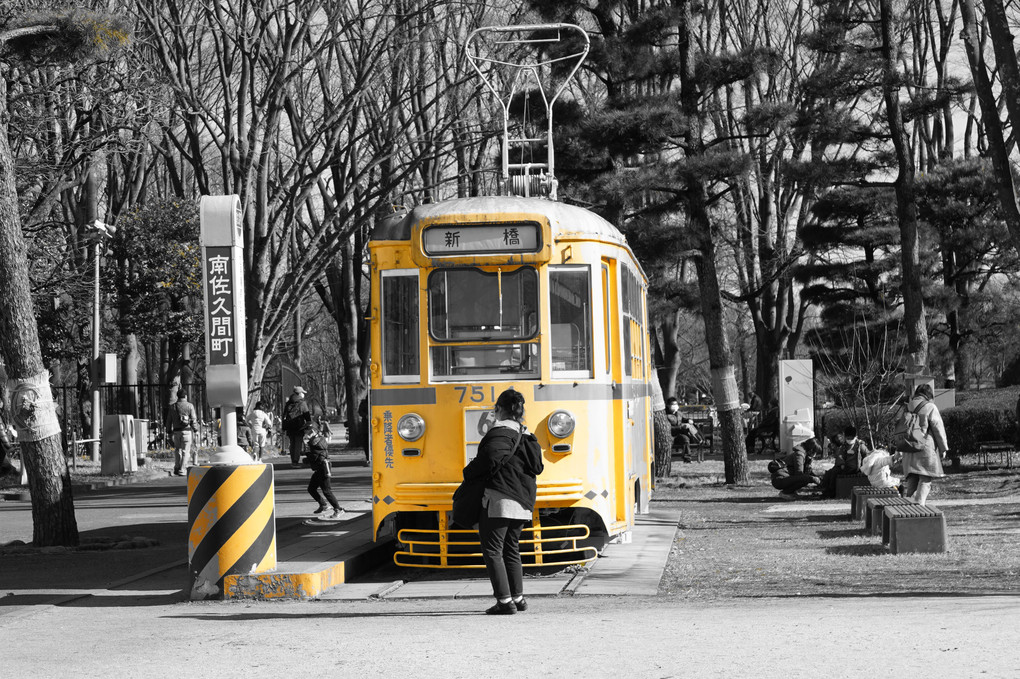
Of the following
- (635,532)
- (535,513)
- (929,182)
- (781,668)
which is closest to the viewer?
(781,668)

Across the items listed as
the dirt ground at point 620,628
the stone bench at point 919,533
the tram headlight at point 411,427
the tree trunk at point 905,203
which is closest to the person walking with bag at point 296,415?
the tree trunk at point 905,203

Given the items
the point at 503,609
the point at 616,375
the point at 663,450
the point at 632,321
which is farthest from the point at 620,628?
the point at 663,450

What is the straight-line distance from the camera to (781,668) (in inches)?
263

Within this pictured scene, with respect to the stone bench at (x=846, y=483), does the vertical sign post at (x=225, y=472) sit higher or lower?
higher

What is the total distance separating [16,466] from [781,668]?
26.0m

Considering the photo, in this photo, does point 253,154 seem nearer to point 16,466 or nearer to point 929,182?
point 16,466

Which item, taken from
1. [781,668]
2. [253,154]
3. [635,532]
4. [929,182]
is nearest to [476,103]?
[253,154]

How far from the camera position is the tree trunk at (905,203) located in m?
22.3

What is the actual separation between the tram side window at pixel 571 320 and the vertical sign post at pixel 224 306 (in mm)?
2548

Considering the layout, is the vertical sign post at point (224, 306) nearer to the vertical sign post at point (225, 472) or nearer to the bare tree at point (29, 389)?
the vertical sign post at point (225, 472)

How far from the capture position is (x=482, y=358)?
431 inches

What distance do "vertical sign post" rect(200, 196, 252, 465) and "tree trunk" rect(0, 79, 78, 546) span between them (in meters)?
4.26

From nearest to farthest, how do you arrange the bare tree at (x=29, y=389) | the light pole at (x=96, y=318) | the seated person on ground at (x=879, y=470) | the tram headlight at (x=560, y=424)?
1. the tram headlight at (x=560, y=424)
2. the bare tree at (x=29, y=389)
3. the seated person on ground at (x=879, y=470)
4. the light pole at (x=96, y=318)

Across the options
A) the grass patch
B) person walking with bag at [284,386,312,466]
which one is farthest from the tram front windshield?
person walking with bag at [284,386,312,466]
